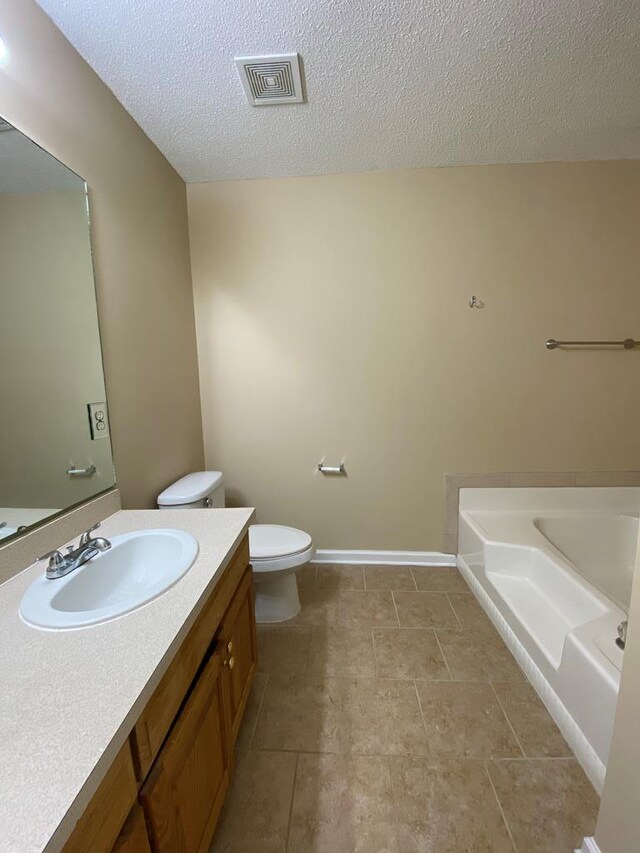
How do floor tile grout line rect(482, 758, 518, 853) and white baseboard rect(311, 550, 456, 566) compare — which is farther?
white baseboard rect(311, 550, 456, 566)

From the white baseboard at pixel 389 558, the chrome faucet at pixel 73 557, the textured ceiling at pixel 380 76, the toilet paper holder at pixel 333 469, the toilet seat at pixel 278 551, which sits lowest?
the white baseboard at pixel 389 558

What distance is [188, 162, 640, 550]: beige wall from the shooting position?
1956 millimetres

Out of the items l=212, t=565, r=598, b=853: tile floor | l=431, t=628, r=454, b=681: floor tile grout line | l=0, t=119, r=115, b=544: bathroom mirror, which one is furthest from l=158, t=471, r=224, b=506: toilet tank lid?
l=431, t=628, r=454, b=681: floor tile grout line

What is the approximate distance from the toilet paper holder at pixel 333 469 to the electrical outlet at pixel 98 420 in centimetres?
125

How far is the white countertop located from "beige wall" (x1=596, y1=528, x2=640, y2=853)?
100cm

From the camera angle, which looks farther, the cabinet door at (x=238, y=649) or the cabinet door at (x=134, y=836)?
the cabinet door at (x=238, y=649)

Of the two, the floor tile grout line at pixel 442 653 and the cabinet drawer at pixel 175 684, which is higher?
the cabinet drawer at pixel 175 684

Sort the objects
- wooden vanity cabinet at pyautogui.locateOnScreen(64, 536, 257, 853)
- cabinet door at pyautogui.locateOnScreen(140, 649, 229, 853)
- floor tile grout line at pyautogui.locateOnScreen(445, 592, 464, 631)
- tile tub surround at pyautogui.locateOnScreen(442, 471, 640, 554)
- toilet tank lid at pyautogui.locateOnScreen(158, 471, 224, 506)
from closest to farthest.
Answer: wooden vanity cabinet at pyautogui.locateOnScreen(64, 536, 257, 853) < cabinet door at pyautogui.locateOnScreen(140, 649, 229, 853) < toilet tank lid at pyautogui.locateOnScreen(158, 471, 224, 506) < floor tile grout line at pyautogui.locateOnScreen(445, 592, 464, 631) < tile tub surround at pyautogui.locateOnScreen(442, 471, 640, 554)

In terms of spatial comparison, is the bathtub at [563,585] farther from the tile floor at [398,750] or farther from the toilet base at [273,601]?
the toilet base at [273,601]

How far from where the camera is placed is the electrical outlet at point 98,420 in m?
1.27

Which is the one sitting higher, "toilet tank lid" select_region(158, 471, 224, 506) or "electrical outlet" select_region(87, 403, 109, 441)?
"electrical outlet" select_region(87, 403, 109, 441)

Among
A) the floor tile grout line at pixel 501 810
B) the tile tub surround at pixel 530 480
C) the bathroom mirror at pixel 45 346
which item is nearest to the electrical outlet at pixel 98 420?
the bathroom mirror at pixel 45 346

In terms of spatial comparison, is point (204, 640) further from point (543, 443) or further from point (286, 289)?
point (543, 443)

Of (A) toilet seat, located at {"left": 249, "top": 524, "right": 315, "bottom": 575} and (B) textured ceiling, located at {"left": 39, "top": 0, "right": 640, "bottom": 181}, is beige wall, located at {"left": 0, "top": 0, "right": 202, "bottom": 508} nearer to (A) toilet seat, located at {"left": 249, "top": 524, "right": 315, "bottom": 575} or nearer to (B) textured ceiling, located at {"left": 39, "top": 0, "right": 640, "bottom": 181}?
(B) textured ceiling, located at {"left": 39, "top": 0, "right": 640, "bottom": 181}
